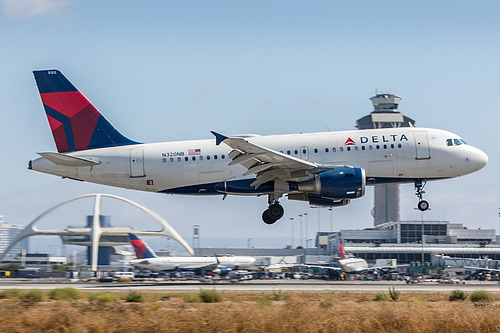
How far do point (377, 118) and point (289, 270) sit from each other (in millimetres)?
114869

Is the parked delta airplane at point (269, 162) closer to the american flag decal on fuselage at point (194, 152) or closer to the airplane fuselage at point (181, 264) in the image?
the american flag decal on fuselage at point (194, 152)

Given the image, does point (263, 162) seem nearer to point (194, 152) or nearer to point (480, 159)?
point (194, 152)

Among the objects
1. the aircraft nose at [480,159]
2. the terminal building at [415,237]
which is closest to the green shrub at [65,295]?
the aircraft nose at [480,159]

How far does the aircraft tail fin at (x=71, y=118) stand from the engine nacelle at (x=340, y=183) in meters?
12.0

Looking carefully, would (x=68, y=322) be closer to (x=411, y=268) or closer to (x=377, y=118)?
(x=411, y=268)

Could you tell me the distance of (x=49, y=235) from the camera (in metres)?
121

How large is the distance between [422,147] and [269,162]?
31.1 feet

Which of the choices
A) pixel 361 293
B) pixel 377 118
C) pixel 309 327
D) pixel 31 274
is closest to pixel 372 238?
pixel 377 118

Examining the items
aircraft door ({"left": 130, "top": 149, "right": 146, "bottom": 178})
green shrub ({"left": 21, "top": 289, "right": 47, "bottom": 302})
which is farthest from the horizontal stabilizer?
green shrub ({"left": 21, "top": 289, "right": 47, "bottom": 302})

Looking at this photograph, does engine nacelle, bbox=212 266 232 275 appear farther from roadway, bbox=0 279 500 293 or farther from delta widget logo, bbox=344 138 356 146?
delta widget logo, bbox=344 138 356 146

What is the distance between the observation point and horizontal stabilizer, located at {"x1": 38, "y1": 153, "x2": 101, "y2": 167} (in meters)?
38.2

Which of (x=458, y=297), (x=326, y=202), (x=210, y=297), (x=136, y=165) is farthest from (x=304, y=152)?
(x=458, y=297)

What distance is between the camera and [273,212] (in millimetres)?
40406

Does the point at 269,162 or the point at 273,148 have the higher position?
the point at 273,148
